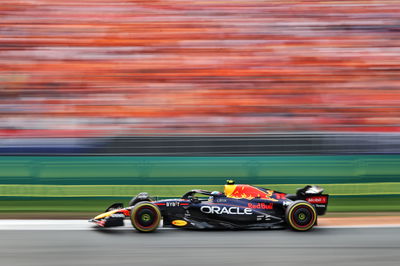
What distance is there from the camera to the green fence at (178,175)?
1035 centimetres

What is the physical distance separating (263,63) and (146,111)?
3652 millimetres

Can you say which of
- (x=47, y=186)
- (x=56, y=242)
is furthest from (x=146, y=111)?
(x=56, y=242)

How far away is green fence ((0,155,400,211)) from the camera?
10.4 metres

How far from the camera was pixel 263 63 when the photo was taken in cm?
1516

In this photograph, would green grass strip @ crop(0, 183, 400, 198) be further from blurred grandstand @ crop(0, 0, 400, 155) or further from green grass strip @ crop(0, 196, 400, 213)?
blurred grandstand @ crop(0, 0, 400, 155)

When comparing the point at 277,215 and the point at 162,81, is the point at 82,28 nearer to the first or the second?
the point at 162,81

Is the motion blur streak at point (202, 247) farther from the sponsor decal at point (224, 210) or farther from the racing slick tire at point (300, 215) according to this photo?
the sponsor decal at point (224, 210)

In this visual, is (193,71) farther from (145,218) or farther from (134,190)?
(145,218)

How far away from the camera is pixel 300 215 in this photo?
25.7ft

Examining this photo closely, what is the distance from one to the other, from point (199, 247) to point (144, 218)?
119 cm

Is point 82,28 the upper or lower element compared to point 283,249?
upper

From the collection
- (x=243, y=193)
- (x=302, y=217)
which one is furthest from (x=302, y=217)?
(x=243, y=193)

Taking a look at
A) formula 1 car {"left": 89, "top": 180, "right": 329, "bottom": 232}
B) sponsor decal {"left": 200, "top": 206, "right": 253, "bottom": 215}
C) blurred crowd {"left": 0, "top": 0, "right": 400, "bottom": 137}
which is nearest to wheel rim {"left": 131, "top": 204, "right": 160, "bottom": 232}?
formula 1 car {"left": 89, "top": 180, "right": 329, "bottom": 232}

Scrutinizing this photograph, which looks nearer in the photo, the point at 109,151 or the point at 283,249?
the point at 283,249
